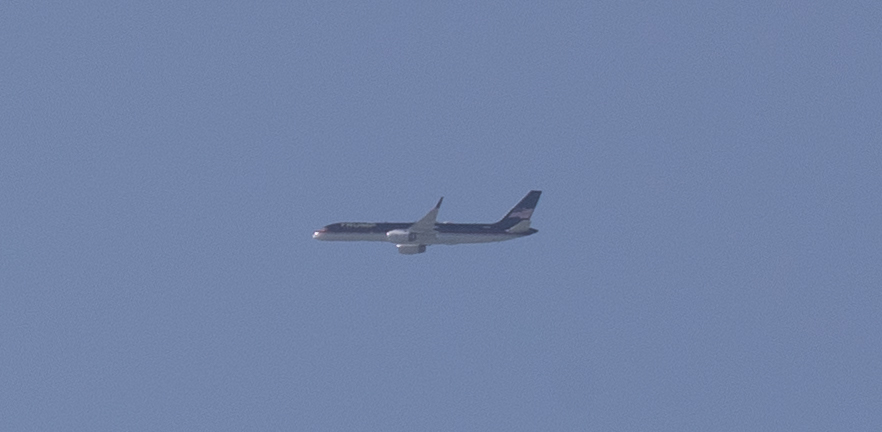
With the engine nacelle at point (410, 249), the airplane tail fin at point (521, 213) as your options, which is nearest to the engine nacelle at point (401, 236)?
the engine nacelle at point (410, 249)

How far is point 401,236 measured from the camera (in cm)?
17125

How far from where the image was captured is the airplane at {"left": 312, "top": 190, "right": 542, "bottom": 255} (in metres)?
169

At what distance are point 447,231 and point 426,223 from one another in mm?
2370

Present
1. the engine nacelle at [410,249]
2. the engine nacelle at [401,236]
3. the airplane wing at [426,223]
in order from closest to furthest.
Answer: the airplane wing at [426,223] < the engine nacelle at [401,236] < the engine nacelle at [410,249]

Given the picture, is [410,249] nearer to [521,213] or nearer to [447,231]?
[447,231]

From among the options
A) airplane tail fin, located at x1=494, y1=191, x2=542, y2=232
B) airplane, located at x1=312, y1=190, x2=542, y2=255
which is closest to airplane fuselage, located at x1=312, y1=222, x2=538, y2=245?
airplane, located at x1=312, y1=190, x2=542, y2=255

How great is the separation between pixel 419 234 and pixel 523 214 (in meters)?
9.55

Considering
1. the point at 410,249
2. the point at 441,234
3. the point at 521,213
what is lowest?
the point at 410,249

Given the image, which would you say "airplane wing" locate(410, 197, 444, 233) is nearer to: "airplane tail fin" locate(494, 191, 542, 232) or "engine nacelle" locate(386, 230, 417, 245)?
"engine nacelle" locate(386, 230, 417, 245)

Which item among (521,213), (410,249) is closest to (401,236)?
(410,249)

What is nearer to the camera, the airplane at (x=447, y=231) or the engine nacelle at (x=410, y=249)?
the airplane at (x=447, y=231)

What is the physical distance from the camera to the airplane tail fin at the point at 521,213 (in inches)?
6727

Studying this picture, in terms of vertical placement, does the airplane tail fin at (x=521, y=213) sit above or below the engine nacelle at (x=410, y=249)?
above

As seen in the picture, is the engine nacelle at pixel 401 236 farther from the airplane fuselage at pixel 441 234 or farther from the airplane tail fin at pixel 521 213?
the airplane tail fin at pixel 521 213
